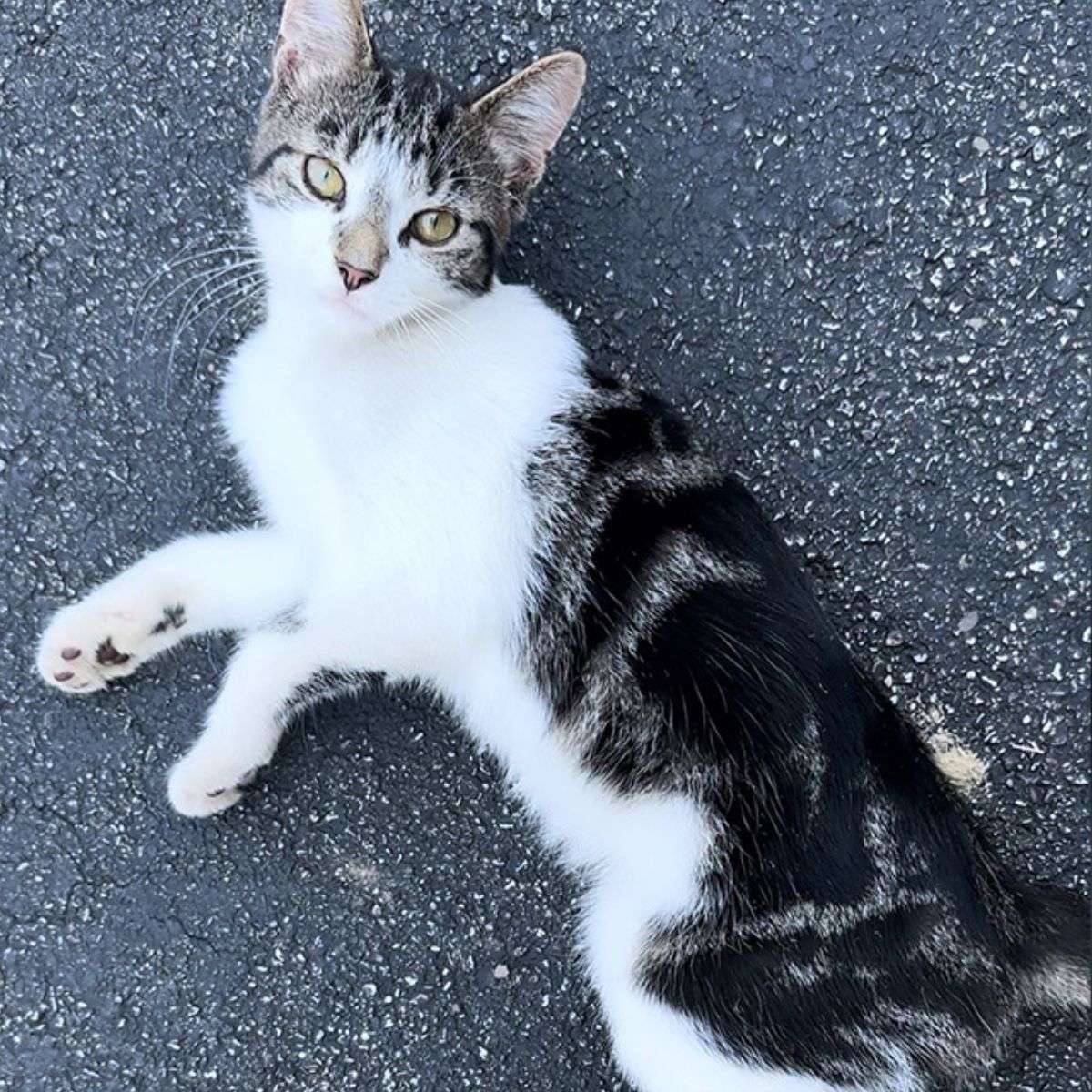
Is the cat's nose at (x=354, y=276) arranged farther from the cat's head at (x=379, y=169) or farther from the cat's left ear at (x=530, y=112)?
the cat's left ear at (x=530, y=112)

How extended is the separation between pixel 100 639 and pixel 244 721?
0.26 meters

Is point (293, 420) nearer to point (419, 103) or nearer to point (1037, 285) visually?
point (419, 103)

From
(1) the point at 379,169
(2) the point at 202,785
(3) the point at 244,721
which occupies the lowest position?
(2) the point at 202,785

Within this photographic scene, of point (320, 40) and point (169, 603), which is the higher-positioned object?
point (320, 40)

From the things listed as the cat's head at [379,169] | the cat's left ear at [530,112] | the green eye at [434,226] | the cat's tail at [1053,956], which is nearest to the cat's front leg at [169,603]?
→ the cat's head at [379,169]

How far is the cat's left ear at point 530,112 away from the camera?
1312mm

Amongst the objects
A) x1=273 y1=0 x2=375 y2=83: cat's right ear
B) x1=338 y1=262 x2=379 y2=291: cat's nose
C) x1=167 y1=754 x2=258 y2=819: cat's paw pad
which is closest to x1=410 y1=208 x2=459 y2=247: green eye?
x1=338 y1=262 x2=379 y2=291: cat's nose

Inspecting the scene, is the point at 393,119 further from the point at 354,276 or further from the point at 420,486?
the point at 420,486

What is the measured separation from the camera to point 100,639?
156cm

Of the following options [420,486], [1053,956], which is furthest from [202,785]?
[1053,956]

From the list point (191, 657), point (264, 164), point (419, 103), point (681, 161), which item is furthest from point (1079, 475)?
point (191, 657)

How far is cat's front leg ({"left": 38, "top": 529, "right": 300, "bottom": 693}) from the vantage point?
154cm

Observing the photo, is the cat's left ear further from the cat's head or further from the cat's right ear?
the cat's right ear

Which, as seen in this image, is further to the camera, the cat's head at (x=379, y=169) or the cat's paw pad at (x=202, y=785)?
the cat's paw pad at (x=202, y=785)
